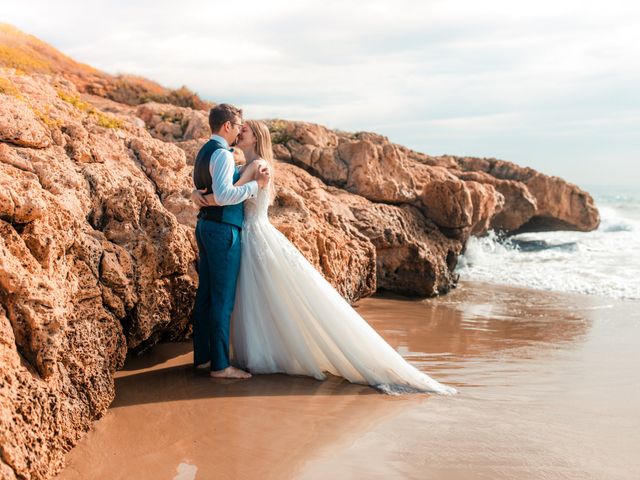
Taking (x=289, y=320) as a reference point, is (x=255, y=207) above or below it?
above

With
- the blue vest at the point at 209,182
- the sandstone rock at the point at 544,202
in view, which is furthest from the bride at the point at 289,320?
the sandstone rock at the point at 544,202

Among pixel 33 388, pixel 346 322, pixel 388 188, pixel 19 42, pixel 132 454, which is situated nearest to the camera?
pixel 33 388

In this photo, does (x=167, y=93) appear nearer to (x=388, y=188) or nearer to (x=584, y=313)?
(x=388, y=188)

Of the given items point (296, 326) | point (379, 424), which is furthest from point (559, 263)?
point (379, 424)

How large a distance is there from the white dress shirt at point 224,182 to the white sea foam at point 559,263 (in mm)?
8416

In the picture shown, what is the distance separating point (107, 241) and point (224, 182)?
3.53 ft

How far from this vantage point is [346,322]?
5.15 meters

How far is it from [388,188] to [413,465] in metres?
7.89

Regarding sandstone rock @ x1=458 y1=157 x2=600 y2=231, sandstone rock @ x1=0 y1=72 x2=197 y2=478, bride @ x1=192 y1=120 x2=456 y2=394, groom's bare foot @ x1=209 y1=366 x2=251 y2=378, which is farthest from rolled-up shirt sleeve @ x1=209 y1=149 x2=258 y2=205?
sandstone rock @ x1=458 y1=157 x2=600 y2=231

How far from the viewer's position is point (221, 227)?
17.1 feet

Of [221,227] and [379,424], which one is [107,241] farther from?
[379,424]

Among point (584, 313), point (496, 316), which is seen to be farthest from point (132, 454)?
point (584, 313)

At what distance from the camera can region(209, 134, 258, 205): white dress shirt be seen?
5051mm

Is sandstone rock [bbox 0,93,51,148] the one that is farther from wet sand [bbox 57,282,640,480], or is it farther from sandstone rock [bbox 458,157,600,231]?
sandstone rock [bbox 458,157,600,231]
